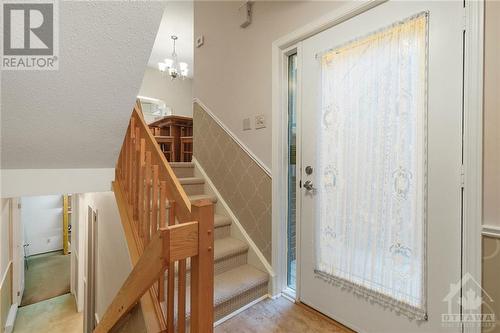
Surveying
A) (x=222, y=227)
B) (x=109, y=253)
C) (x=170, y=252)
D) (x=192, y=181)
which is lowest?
(x=109, y=253)

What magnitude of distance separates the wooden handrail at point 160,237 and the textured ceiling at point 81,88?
33 centimetres

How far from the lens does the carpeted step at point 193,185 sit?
2.69m

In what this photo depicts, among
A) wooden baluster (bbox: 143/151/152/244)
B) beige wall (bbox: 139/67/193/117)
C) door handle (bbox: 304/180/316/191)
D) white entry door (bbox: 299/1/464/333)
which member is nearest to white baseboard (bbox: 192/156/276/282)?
white entry door (bbox: 299/1/464/333)

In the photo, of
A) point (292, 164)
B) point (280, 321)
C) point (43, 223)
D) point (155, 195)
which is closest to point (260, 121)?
point (292, 164)

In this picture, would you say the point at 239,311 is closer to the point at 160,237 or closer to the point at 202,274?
the point at 202,274

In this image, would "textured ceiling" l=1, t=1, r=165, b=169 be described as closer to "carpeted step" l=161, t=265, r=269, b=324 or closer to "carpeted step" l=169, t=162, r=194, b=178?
"carpeted step" l=161, t=265, r=269, b=324

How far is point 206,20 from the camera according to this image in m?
2.84

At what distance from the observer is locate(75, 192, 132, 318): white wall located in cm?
194

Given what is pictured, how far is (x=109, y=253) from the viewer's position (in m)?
2.30

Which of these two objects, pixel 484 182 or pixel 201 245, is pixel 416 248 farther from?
pixel 201 245

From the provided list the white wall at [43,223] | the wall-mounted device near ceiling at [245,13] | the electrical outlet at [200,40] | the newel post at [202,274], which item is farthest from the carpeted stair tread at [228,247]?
the white wall at [43,223]

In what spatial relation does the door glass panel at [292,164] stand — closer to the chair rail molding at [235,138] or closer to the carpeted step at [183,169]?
the chair rail molding at [235,138]

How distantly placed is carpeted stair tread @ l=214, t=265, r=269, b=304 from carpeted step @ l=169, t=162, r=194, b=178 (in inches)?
51.0

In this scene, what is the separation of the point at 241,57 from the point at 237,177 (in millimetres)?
1182
